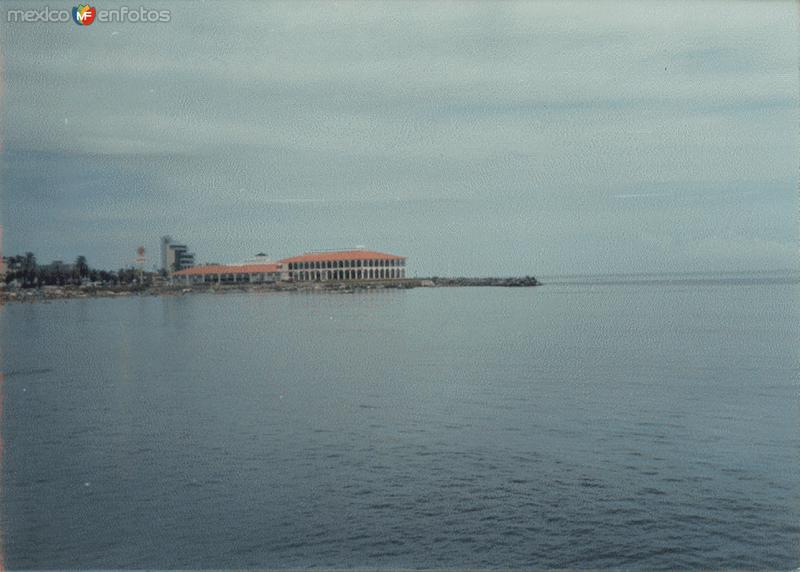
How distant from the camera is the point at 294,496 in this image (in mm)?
12898

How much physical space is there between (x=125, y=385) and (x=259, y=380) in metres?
4.59

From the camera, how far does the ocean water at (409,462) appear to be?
36.2 feet

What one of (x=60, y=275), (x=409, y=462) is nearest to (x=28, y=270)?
(x=60, y=275)

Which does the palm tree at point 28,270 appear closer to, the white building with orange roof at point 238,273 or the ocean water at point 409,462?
the white building with orange roof at point 238,273

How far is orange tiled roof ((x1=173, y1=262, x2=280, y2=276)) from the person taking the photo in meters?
132

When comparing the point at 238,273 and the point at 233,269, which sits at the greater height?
the point at 233,269

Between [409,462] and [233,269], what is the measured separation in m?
124

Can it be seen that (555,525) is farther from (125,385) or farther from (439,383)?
(125,385)

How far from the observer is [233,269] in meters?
135

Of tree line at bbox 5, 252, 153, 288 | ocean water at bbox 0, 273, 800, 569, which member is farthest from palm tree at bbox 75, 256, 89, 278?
ocean water at bbox 0, 273, 800, 569

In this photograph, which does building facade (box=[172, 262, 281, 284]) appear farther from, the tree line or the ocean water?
the ocean water

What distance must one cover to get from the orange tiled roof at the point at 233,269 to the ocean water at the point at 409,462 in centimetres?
10060

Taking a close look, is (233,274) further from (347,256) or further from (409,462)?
(409,462)

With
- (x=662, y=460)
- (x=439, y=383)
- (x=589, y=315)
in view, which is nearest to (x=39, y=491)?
(x=662, y=460)
